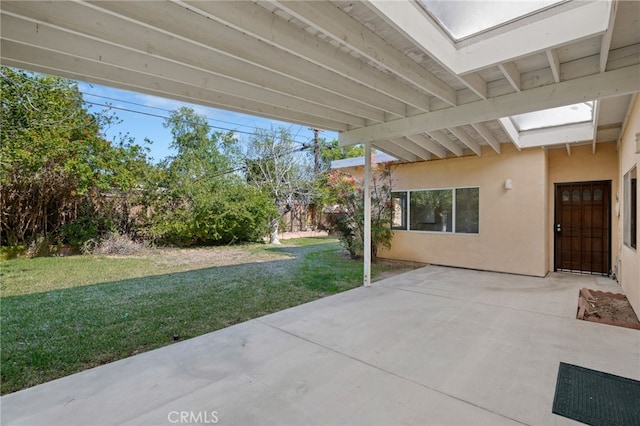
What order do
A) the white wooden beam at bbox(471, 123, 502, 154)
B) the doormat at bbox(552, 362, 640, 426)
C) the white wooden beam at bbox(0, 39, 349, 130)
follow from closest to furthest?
the doormat at bbox(552, 362, 640, 426), the white wooden beam at bbox(0, 39, 349, 130), the white wooden beam at bbox(471, 123, 502, 154)

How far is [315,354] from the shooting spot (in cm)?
304

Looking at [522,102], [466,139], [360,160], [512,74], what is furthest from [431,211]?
[512,74]

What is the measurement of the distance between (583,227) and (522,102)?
15.9 feet

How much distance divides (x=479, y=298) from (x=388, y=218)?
3.86 m

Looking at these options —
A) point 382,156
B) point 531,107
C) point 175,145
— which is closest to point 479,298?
point 531,107

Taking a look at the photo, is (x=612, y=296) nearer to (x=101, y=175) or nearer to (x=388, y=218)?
(x=388, y=218)

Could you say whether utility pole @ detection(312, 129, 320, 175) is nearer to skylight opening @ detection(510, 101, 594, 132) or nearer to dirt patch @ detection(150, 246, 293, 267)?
dirt patch @ detection(150, 246, 293, 267)

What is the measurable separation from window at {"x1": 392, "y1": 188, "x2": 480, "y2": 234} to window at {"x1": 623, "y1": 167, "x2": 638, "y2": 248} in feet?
9.06

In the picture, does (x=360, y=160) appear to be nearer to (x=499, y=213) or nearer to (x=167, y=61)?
(x=499, y=213)

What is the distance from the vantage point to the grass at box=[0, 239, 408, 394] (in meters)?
3.07

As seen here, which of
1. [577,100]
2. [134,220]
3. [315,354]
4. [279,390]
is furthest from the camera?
[134,220]

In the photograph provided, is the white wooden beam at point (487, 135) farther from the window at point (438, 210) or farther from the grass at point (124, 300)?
the grass at point (124, 300)

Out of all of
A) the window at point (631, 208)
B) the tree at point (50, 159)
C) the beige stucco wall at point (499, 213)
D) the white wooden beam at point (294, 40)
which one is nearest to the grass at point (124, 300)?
the tree at point (50, 159)

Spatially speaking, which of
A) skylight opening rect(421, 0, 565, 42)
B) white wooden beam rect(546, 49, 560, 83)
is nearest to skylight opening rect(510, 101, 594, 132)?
white wooden beam rect(546, 49, 560, 83)
